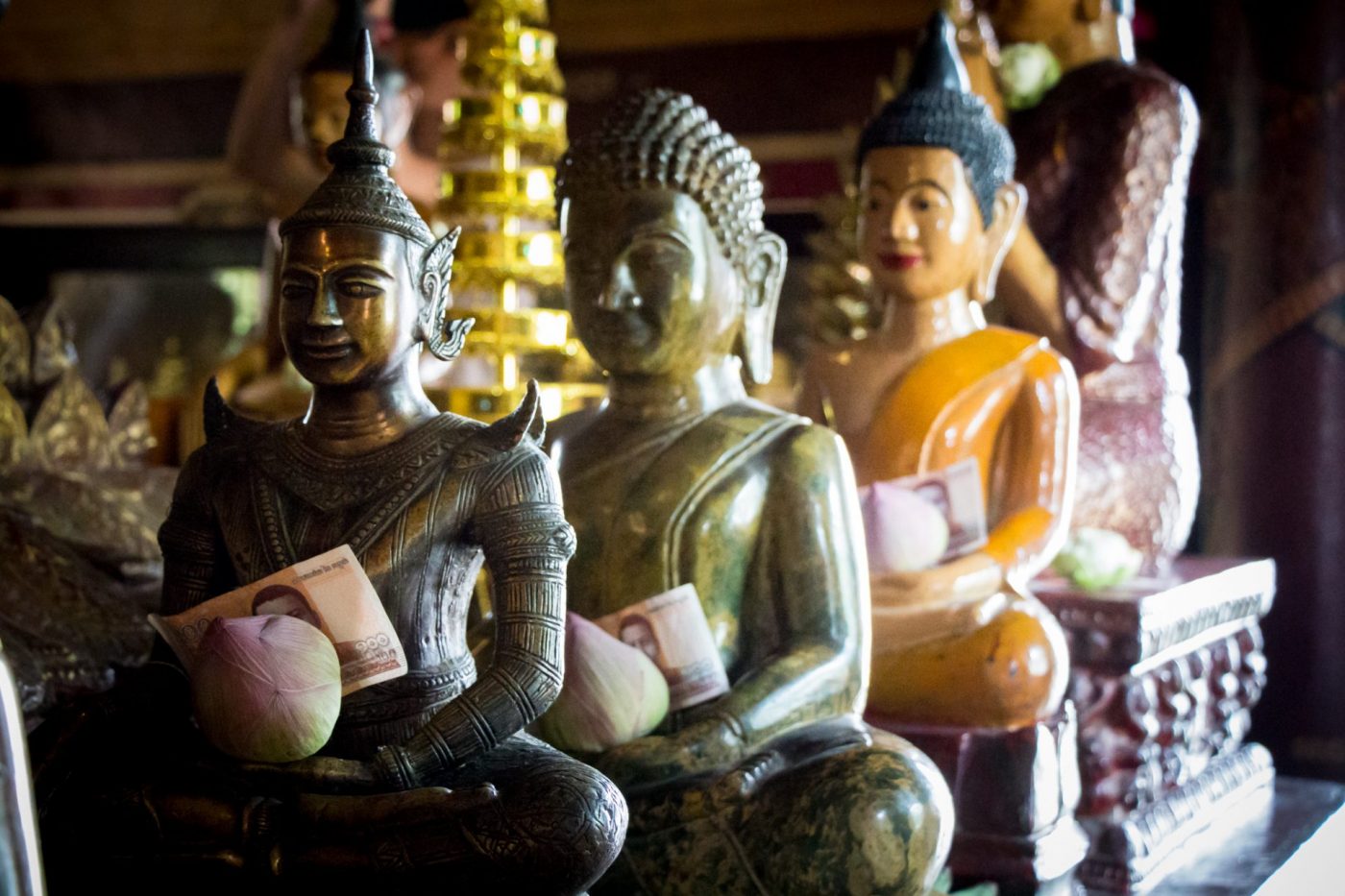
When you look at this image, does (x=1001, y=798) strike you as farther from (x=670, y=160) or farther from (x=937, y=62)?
(x=937, y=62)

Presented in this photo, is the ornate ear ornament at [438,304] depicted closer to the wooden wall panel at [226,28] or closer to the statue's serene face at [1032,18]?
the statue's serene face at [1032,18]

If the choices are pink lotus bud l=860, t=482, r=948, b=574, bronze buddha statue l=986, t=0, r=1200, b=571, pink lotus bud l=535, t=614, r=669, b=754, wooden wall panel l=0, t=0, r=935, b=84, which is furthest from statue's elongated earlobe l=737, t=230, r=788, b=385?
wooden wall panel l=0, t=0, r=935, b=84

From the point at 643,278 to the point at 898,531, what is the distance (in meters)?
0.46

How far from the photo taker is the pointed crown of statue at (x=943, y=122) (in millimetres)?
2158

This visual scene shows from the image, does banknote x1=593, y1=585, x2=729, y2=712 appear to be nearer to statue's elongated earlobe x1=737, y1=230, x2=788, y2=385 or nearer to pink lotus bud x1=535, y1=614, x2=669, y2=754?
pink lotus bud x1=535, y1=614, x2=669, y2=754

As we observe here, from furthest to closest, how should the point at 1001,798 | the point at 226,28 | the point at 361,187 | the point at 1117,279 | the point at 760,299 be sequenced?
the point at 226,28 < the point at 1117,279 < the point at 1001,798 < the point at 760,299 < the point at 361,187

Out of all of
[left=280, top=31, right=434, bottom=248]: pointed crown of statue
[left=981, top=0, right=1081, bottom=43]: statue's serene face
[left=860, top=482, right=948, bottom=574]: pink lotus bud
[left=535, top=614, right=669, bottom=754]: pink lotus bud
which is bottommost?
[left=535, top=614, right=669, bottom=754]: pink lotus bud

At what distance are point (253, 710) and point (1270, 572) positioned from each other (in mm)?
1819

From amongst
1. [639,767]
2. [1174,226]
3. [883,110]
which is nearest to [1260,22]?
[1174,226]

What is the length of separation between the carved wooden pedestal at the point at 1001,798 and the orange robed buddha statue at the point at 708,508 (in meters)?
0.34

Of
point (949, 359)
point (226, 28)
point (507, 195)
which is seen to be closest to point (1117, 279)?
point (949, 359)

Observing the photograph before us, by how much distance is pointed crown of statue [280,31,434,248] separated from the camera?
142cm

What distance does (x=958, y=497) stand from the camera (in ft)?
6.84

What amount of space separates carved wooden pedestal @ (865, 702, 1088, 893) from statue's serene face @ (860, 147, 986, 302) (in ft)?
1.69
